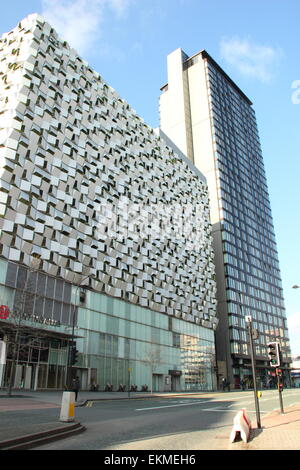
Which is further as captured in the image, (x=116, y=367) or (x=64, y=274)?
(x=116, y=367)

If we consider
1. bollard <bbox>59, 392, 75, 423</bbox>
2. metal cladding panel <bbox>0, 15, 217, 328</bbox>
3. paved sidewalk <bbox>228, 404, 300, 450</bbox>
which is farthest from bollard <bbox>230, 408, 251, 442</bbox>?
metal cladding panel <bbox>0, 15, 217, 328</bbox>

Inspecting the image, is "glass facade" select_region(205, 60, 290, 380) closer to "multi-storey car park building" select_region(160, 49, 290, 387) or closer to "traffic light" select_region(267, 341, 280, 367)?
"multi-storey car park building" select_region(160, 49, 290, 387)

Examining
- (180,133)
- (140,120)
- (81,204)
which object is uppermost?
(180,133)

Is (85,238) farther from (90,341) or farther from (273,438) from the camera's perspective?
(273,438)

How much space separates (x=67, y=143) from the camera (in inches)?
1849

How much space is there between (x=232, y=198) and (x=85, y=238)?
64088mm

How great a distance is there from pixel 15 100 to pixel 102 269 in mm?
22641

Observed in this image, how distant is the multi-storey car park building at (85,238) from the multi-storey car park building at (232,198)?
19.2 meters

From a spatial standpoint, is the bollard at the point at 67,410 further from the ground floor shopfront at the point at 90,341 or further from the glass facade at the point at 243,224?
the glass facade at the point at 243,224

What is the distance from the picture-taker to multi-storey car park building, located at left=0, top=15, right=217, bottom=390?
37.9 metres

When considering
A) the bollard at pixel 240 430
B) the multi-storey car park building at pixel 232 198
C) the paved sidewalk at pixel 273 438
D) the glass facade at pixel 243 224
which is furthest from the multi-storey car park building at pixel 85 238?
the glass facade at pixel 243 224

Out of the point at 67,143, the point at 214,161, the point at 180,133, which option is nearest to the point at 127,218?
the point at 67,143

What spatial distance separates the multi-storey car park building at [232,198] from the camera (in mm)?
86250
